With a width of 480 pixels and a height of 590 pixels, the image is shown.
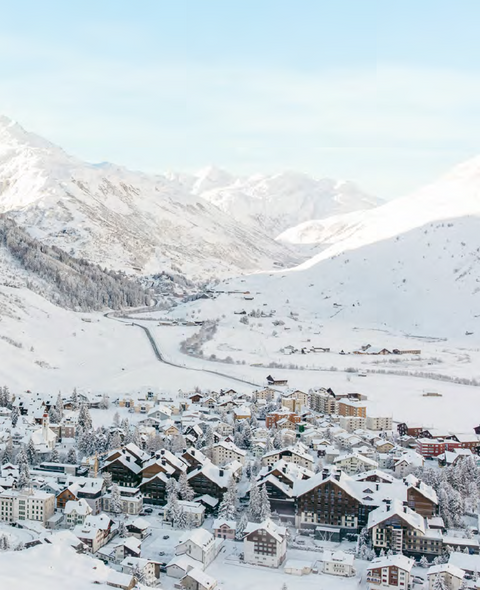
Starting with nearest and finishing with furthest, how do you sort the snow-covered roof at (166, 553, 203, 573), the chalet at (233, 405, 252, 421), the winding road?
1. the snow-covered roof at (166, 553, 203, 573)
2. the chalet at (233, 405, 252, 421)
3. the winding road

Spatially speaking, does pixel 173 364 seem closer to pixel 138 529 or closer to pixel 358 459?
pixel 358 459

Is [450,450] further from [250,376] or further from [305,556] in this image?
[250,376]

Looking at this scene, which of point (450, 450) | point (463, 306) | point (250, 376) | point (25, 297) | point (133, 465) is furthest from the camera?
point (463, 306)

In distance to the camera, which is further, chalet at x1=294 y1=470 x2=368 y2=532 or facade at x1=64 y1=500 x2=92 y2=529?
chalet at x1=294 y1=470 x2=368 y2=532

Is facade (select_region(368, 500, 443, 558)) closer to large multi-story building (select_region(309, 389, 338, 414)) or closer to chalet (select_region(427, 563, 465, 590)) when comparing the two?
chalet (select_region(427, 563, 465, 590))

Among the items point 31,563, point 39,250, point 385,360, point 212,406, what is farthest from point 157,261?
point 31,563

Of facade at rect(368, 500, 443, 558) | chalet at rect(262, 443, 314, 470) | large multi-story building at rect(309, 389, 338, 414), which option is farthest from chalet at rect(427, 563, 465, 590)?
large multi-story building at rect(309, 389, 338, 414)
